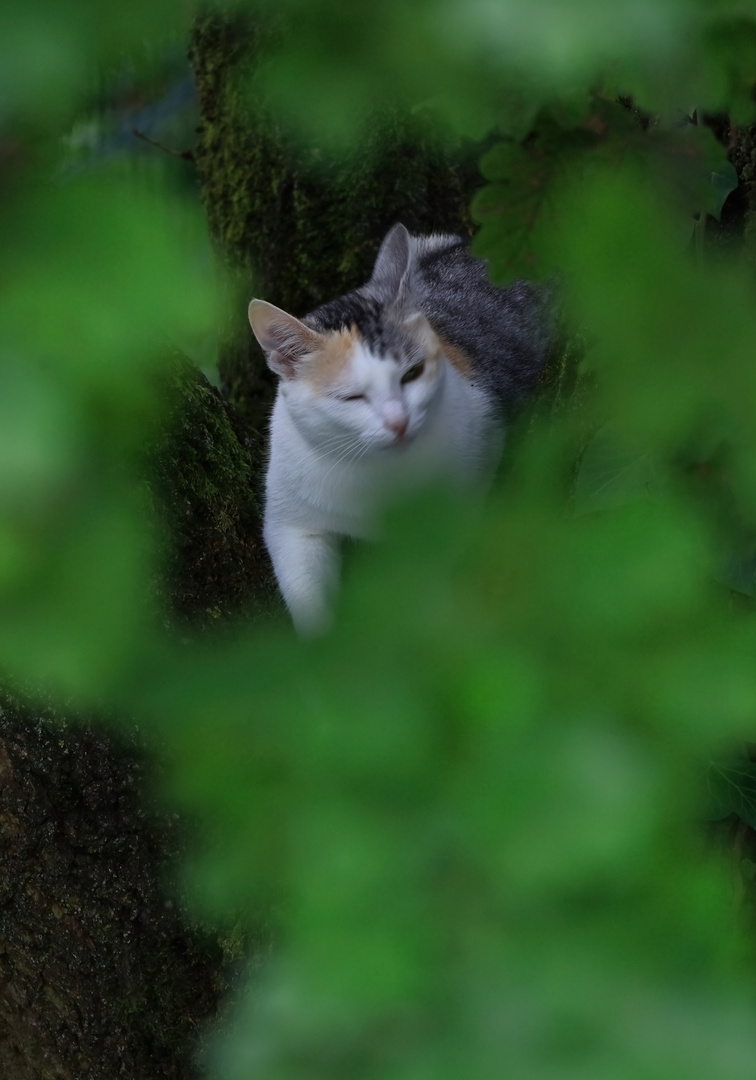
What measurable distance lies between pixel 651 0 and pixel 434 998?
394 mm

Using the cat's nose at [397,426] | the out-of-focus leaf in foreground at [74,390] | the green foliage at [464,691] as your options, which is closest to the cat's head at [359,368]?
the cat's nose at [397,426]

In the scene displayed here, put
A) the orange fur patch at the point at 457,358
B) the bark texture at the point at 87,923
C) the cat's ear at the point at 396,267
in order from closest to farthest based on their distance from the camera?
the bark texture at the point at 87,923
the cat's ear at the point at 396,267
the orange fur patch at the point at 457,358

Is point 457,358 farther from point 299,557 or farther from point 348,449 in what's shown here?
point 299,557

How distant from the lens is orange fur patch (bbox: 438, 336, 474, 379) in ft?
6.94

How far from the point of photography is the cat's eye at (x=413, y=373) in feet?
6.10

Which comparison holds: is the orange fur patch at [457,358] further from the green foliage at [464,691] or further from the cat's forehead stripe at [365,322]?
the green foliage at [464,691]

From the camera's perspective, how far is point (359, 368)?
71.5 inches

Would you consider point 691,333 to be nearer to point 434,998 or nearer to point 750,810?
point 434,998

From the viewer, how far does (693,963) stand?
484 mm

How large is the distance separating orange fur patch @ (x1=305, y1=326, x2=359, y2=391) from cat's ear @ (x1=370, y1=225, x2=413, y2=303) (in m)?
0.14

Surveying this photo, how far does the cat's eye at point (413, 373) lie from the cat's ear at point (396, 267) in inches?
5.7

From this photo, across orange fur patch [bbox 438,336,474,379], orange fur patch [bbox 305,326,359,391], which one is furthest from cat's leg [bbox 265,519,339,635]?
orange fur patch [bbox 438,336,474,379]

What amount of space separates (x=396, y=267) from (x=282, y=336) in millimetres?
273

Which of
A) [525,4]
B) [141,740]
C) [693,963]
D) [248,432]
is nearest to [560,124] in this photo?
[525,4]
